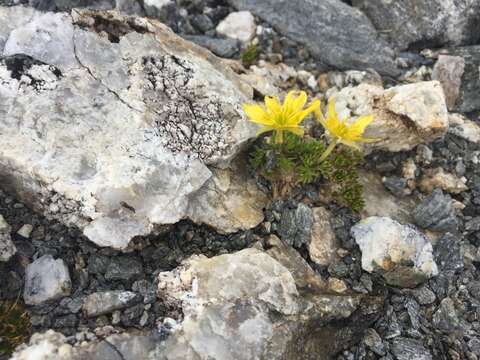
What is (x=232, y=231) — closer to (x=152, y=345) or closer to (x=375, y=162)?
(x=152, y=345)

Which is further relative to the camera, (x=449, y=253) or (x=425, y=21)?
(x=425, y=21)

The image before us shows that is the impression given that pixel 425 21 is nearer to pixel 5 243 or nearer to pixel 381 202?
pixel 381 202

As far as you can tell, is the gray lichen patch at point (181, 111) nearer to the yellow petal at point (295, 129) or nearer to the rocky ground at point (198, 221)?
the rocky ground at point (198, 221)

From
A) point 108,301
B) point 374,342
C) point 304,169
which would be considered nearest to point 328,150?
point 304,169

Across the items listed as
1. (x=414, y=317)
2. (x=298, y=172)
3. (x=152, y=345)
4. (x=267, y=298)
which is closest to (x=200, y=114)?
(x=298, y=172)

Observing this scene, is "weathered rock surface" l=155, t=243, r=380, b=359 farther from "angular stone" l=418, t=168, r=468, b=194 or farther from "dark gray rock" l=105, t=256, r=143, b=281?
"angular stone" l=418, t=168, r=468, b=194

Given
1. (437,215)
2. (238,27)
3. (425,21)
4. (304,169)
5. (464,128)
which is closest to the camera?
(304,169)

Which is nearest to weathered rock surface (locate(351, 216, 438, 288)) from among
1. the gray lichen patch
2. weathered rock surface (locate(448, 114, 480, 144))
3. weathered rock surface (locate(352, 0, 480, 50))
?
the gray lichen patch
